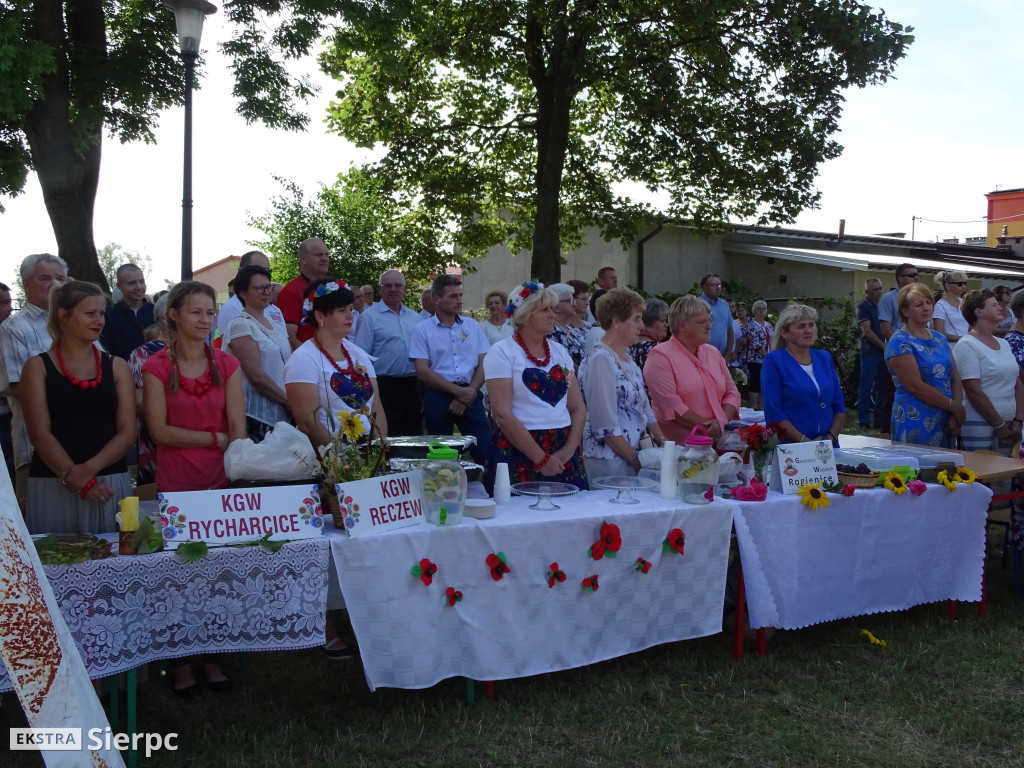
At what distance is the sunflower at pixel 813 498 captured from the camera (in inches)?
147

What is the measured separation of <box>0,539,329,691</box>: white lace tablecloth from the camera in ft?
8.79

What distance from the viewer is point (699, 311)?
4469mm

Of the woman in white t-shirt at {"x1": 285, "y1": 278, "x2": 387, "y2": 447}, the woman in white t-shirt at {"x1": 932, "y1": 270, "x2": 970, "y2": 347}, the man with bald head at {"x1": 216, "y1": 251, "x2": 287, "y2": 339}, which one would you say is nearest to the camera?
the woman in white t-shirt at {"x1": 285, "y1": 278, "x2": 387, "y2": 447}

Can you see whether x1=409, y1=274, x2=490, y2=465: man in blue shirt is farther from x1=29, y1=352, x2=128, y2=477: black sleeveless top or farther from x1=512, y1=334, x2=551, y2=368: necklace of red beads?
x1=29, y1=352, x2=128, y2=477: black sleeveless top

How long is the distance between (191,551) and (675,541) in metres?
1.88

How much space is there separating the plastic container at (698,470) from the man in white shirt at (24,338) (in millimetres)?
2922

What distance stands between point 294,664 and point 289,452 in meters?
1.21

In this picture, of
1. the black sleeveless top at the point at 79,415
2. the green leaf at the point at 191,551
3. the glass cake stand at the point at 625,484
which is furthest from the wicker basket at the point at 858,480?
the black sleeveless top at the point at 79,415

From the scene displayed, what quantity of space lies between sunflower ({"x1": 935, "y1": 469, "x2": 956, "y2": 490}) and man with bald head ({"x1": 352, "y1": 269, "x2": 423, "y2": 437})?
139 inches

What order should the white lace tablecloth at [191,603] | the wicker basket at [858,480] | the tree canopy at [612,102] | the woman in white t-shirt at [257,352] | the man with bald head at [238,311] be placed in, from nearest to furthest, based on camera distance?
1. the white lace tablecloth at [191,603]
2. the wicker basket at [858,480]
3. the woman in white t-shirt at [257,352]
4. the man with bald head at [238,311]
5. the tree canopy at [612,102]

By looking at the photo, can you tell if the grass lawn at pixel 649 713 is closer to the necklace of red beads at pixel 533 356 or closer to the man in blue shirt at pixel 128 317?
the necklace of red beads at pixel 533 356

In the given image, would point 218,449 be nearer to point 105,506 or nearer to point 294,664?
point 105,506

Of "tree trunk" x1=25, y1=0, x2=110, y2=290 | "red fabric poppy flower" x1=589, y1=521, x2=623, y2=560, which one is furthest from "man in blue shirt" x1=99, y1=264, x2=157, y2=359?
"red fabric poppy flower" x1=589, y1=521, x2=623, y2=560

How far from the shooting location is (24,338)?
4.15 metres
